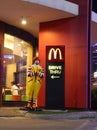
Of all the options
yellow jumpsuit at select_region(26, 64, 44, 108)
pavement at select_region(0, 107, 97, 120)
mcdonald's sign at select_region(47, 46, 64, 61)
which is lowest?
pavement at select_region(0, 107, 97, 120)

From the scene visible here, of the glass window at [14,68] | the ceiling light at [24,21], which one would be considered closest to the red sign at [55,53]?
the ceiling light at [24,21]

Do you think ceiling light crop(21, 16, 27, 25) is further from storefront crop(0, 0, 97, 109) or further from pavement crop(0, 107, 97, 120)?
pavement crop(0, 107, 97, 120)

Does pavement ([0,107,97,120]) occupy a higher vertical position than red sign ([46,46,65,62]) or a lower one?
lower

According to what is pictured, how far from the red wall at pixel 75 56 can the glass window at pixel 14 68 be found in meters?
2.52

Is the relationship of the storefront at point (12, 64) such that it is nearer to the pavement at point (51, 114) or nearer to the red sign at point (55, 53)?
the red sign at point (55, 53)

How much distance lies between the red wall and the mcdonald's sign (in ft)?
2.71

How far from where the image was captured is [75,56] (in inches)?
885

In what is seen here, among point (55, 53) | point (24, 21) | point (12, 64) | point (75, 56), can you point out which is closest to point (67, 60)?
point (75, 56)

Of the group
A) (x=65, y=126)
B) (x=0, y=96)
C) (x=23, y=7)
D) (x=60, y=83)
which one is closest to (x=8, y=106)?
(x=0, y=96)

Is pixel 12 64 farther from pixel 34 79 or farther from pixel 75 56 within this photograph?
pixel 34 79

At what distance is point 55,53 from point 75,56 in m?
1.29

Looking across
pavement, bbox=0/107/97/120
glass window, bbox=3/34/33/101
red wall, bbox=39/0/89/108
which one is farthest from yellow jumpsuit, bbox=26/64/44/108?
glass window, bbox=3/34/33/101

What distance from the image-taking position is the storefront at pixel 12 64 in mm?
24250

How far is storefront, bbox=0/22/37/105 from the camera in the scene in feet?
79.6
